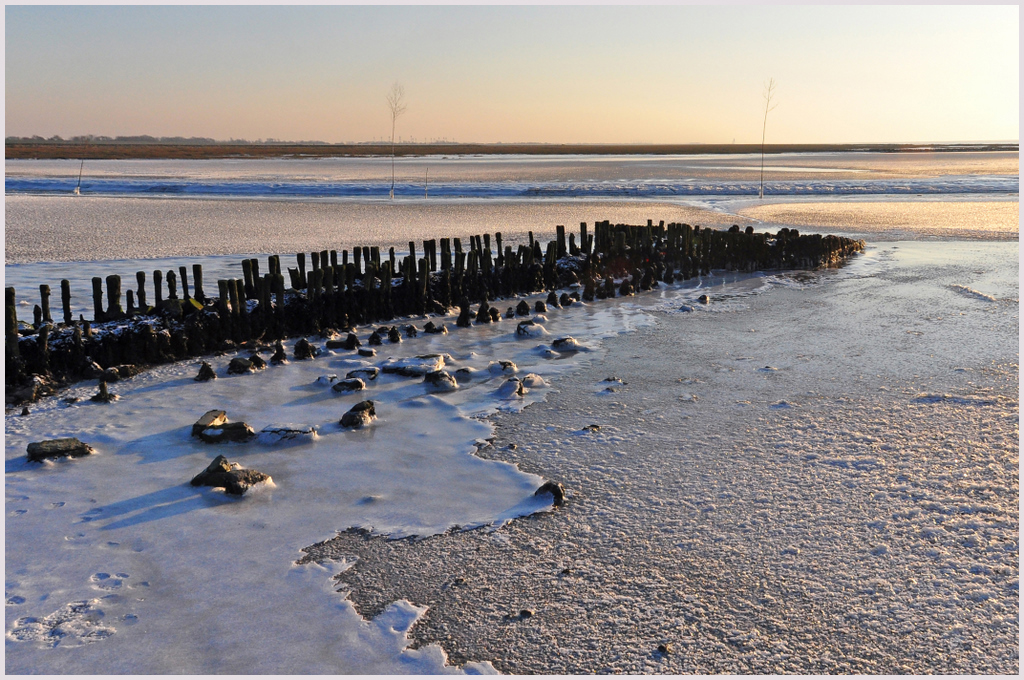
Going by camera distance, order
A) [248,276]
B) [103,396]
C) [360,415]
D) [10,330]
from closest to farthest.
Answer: [360,415], [103,396], [10,330], [248,276]

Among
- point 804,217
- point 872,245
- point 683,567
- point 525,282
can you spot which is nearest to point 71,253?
point 525,282

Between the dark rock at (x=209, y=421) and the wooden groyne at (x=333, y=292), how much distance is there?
1.87 metres

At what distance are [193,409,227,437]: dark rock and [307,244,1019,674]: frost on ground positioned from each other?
2.08 metres

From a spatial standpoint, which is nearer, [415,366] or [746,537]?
[746,537]

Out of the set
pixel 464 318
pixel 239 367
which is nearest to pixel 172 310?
pixel 239 367

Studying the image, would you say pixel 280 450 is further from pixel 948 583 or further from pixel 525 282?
pixel 525 282

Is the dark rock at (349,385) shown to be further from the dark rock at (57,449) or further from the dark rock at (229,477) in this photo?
the dark rock at (57,449)

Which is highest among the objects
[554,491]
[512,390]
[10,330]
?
[10,330]

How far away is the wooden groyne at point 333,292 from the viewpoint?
7266 mm

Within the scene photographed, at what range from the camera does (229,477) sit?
494 cm

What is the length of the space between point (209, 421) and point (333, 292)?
386 cm

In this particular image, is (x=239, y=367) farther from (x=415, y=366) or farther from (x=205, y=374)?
(x=415, y=366)

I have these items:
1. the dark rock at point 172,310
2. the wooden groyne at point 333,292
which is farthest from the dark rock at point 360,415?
the dark rock at point 172,310

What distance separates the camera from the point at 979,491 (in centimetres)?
487
